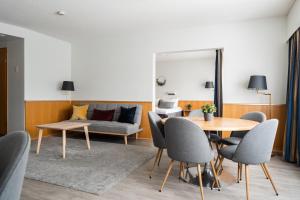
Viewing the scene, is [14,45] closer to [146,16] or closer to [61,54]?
[61,54]

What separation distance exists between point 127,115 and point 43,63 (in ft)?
7.83

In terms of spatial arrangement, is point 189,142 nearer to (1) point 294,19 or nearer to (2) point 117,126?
(2) point 117,126

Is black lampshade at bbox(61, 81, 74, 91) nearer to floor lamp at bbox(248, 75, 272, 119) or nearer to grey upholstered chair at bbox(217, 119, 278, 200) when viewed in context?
floor lamp at bbox(248, 75, 272, 119)

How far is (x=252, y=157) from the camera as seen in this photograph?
199 cm

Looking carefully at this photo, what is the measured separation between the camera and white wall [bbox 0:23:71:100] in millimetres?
4680

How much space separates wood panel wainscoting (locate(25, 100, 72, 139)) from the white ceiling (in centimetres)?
172

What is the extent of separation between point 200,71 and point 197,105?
1226 millimetres

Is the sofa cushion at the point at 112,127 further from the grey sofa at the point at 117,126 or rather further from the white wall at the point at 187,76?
the white wall at the point at 187,76

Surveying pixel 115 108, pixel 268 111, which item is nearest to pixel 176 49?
pixel 115 108

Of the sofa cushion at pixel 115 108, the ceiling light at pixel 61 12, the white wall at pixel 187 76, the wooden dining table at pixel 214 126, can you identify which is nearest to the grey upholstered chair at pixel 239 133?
the wooden dining table at pixel 214 126

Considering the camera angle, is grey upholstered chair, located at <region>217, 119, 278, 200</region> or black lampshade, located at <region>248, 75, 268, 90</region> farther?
black lampshade, located at <region>248, 75, 268, 90</region>

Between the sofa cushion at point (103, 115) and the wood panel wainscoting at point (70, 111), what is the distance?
0.46 metres

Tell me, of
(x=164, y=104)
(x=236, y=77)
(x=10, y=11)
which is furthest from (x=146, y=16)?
(x=164, y=104)

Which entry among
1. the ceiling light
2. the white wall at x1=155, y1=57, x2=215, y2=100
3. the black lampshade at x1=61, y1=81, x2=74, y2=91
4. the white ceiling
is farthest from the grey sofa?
the white wall at x1=155, y1=57, x2=215, y2=100
